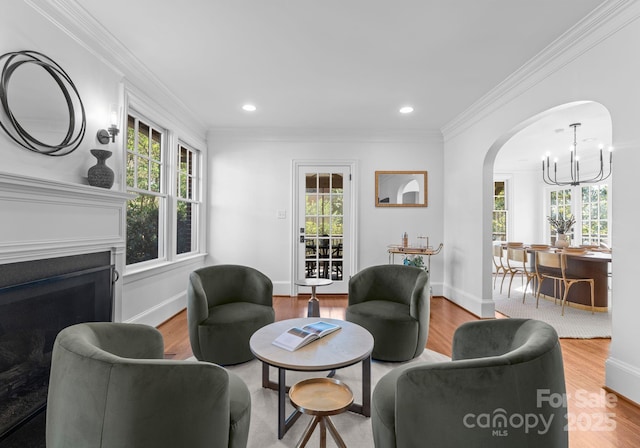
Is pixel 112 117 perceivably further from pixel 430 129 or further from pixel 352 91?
pixel 430 129

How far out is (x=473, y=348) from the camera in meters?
1.66

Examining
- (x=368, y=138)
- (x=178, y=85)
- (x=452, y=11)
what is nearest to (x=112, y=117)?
(x=178, y=85)

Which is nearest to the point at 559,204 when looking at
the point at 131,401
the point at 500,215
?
the point at 500,215

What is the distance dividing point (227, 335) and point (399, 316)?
1382 millimetres

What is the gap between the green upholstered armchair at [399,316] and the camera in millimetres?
2623

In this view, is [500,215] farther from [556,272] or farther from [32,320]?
[32,320]

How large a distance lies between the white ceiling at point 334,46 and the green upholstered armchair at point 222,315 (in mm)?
1911

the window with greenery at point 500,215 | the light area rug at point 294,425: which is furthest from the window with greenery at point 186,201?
the window with greenery at point 500,215

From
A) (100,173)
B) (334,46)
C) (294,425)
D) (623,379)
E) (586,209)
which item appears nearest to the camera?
(294,425)

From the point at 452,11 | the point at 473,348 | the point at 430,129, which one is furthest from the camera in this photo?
the point at 430,129

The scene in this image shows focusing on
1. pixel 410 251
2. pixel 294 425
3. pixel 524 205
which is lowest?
pixel 294 425

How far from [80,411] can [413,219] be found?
184 inches

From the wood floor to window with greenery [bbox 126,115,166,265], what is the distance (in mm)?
916

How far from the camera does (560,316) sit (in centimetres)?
406
